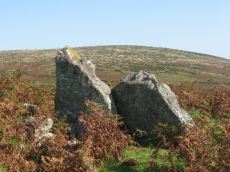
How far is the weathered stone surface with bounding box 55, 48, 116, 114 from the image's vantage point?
21.3 meters

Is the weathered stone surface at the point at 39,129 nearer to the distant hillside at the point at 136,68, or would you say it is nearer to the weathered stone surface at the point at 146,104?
the weathered stone surface at the point at 146,104

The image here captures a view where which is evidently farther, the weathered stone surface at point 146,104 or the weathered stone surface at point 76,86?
the weathered stone surface at point 76,86

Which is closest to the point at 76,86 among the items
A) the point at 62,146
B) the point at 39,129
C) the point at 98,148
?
the point at 39,129

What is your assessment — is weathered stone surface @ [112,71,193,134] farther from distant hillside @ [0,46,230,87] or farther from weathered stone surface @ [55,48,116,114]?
distant hillside @ [0,46,230,87]

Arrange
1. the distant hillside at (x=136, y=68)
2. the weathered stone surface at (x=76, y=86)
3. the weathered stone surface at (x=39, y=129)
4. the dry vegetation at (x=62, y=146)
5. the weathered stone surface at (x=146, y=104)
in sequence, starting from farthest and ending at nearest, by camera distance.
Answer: the distant hillside at (x=136, y=68) → the weathered stone surface at (x=76, y=86) → the weathered stone surface at (x=146, y=104) → the weathered stone surface at (x=39, y=129) → the dry vegetation at (x=62, y=146)

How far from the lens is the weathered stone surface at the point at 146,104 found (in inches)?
824

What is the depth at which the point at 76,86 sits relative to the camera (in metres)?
21.8

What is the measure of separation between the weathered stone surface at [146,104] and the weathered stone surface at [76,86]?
0.68m

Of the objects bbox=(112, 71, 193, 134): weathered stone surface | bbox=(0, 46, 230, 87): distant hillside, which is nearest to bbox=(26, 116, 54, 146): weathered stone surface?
bbox=(112, 71, 193, 134): weathered stone surface

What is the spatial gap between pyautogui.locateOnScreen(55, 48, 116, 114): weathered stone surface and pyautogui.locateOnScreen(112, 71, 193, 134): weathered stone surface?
68 centimetres

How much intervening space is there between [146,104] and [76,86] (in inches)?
→ 123

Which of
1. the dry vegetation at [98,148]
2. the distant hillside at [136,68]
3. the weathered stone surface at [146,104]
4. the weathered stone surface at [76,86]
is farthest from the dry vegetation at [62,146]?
the distant hillside at [136,68]

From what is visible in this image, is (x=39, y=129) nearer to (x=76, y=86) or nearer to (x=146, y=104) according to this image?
(x=76, y=86)

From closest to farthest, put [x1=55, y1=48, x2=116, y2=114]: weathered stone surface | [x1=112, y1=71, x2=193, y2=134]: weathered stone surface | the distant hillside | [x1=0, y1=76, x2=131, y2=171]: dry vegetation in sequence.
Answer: [x1=0, y1=76, x2=131, y2=171]: dry vegetation < [x1=112, y1=71, x2=193, y2=134]: weathered stone surface < [x1=55, y1=48, x2=116, y2=114]: weathered stone surface < the distant hillside
